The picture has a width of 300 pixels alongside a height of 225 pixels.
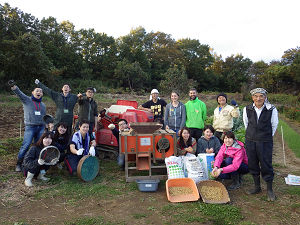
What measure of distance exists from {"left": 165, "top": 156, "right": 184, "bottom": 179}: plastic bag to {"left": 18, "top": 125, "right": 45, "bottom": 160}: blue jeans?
2.61 m

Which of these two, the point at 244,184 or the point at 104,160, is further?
the point at 104,160

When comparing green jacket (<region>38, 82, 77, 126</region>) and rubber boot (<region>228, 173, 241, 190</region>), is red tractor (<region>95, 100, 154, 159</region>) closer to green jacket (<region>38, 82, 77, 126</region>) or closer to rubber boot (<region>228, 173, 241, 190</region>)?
green jacket (<region>38, 82, 77, 126</region>)

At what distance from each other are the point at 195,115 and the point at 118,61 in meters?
26.7

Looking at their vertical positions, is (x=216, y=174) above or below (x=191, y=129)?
below

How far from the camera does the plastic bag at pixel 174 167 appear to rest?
4.26 meters

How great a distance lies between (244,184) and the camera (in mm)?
4547

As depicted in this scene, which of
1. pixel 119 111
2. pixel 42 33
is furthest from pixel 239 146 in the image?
pixel 42 33

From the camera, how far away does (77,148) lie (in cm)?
468

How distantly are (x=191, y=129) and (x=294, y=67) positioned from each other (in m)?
28.2

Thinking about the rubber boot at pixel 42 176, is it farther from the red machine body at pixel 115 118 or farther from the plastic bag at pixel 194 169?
the plastic bag at pixel 194 169

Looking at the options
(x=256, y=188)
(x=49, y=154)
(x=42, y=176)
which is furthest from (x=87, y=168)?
(x=256, y=188)

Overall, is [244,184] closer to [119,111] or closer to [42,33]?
[119,111]

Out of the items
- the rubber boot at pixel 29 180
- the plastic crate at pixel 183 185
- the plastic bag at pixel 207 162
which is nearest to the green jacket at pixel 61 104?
the rubber boot at pixel 29 180

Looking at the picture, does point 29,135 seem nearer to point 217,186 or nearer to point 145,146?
point 145,146
